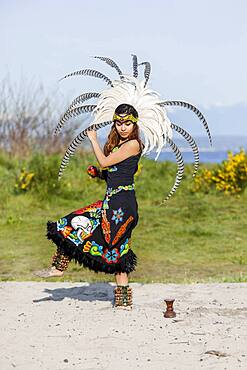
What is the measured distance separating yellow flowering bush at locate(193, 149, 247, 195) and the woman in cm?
819

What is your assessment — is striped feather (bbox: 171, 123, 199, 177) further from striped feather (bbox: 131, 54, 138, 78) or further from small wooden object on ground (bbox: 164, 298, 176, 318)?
small wooden object on ground (bbox: 164, 298, 176, 318)

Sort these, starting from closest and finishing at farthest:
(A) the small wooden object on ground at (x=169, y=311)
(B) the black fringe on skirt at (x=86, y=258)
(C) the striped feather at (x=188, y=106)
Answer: (A) the small wooden object on ground at (x=169, y=311) < (B) the black fringe on skirt at (x=86, y=258) < (C) the striped feather at (x=188, y=106)

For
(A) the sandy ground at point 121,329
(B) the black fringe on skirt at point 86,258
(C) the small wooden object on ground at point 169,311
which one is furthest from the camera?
(B) the black fringe on skirt at point 86,258

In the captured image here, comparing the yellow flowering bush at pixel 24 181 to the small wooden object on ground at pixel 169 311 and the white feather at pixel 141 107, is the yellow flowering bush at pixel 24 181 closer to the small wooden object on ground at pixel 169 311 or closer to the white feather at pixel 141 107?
the white feather at pixel 141 107

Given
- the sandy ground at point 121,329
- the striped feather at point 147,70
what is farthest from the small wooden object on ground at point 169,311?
the striped feather at point 147,70

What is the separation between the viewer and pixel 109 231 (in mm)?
5812

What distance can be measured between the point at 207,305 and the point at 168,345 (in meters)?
1.28

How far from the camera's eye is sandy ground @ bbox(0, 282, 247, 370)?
471cm

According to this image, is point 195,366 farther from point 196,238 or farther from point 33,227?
point 33,227

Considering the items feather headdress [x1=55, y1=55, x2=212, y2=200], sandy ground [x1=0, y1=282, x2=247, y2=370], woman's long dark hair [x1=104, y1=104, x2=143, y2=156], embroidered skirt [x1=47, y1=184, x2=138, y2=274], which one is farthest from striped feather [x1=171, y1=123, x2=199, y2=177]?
sandy ground [x1=0, y1=282, x2=247, y2=370]

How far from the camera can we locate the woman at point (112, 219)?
19.0 ft

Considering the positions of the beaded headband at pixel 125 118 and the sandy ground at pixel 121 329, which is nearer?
the sandy ground at pixel 121 329

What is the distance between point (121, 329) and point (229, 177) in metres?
8.94

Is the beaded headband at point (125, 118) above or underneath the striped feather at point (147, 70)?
underneath
